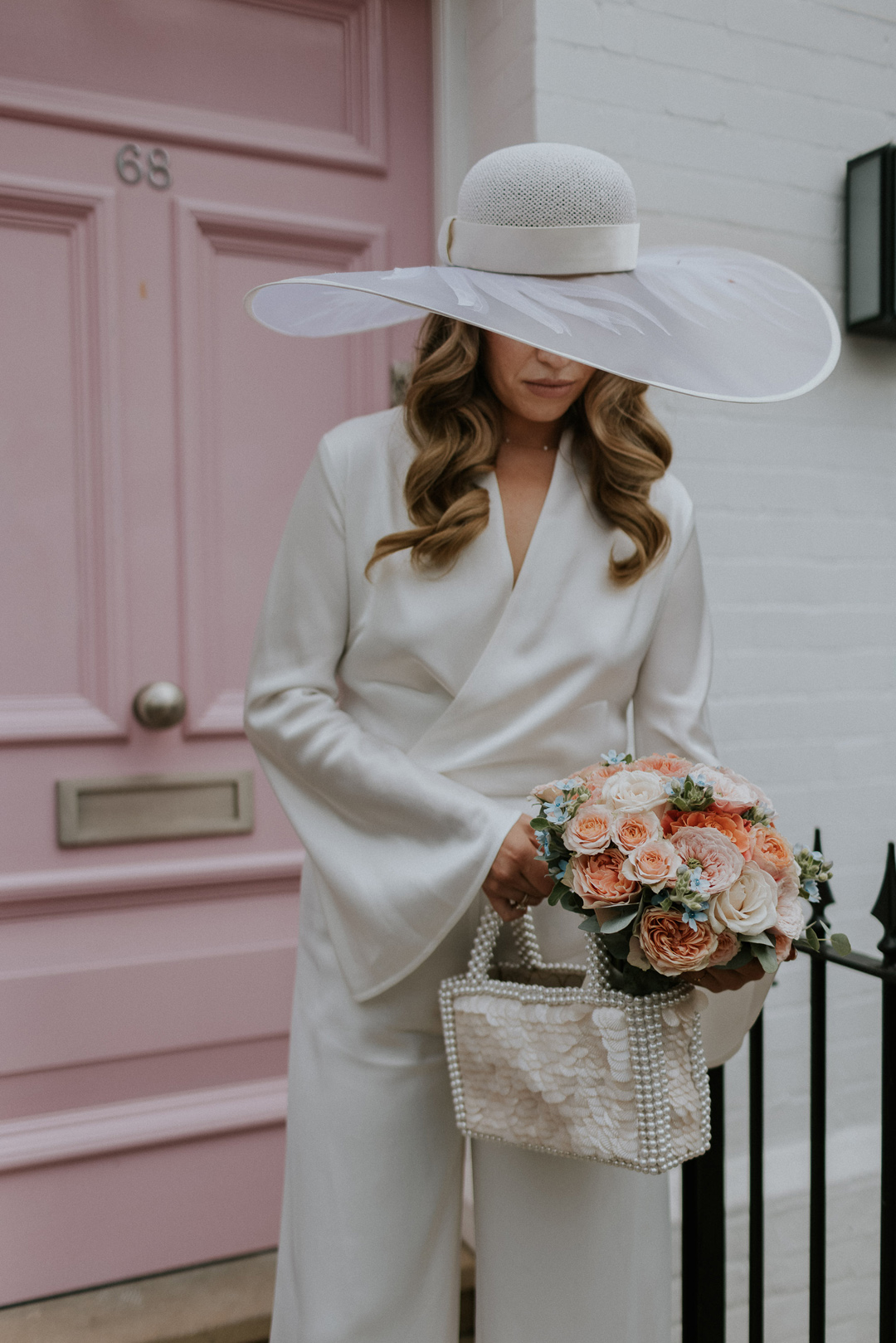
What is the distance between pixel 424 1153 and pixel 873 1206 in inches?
58.3

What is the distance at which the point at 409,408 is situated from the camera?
128 cm

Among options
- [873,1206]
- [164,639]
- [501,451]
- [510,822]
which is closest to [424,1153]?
[510,822]

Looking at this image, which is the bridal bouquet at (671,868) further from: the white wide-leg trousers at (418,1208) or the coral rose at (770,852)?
the white wide-leg trousers at (418,1208)

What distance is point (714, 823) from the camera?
3.29ft

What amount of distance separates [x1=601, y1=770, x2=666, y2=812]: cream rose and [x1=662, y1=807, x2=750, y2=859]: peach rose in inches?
1.0

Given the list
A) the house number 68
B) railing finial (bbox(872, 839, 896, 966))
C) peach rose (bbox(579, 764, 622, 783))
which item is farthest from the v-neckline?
the house number 68

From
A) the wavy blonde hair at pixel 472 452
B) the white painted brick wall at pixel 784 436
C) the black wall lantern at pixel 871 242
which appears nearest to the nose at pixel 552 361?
the wavy blonde hair at pixel 472 452

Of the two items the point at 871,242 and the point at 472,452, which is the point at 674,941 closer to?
the point at 472,452

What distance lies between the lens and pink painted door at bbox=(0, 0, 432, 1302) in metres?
1.82

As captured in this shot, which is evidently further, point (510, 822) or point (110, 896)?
point (110, 896)

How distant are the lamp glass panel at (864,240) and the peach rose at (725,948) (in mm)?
1563

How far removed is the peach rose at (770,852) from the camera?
0.99 metres

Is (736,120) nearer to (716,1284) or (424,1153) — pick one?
(424,1153)

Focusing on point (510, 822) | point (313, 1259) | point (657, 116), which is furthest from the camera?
point (657, 116)
